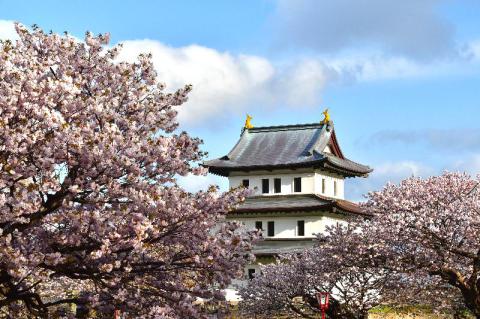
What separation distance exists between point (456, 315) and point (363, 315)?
3.73m

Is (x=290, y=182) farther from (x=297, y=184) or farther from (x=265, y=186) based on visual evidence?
(x=265, y=186)

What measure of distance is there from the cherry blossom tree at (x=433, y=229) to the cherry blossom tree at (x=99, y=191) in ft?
23.8

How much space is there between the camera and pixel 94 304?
15.9m

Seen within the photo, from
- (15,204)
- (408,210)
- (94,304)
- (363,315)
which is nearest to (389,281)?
(363,315)

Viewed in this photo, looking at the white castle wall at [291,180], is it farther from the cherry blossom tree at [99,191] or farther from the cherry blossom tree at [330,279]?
the cherry blossom tree at [99,191]

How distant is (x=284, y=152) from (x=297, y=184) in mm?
3014

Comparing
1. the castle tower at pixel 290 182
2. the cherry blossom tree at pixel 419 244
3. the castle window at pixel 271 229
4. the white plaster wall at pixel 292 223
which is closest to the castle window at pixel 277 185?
the castle tower at pixel 290 182

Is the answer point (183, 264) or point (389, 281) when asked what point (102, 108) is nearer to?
point (183, 264)

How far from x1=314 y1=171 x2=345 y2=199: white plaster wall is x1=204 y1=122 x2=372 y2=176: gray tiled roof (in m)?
0.85

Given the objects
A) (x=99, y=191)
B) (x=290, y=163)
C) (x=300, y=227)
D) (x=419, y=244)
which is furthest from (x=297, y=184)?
(x=99, y=191)

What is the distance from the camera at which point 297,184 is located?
2330 inches

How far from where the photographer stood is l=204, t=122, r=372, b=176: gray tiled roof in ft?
193

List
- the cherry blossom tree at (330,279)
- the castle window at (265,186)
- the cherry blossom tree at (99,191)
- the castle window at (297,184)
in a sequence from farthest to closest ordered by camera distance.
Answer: the castle window at (265,186) < the castle window at (297,184) < the cherry blossom tree at (330,279) < the cherry blossom tree at (99,191)

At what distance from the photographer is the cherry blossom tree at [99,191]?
14172 millimetres
